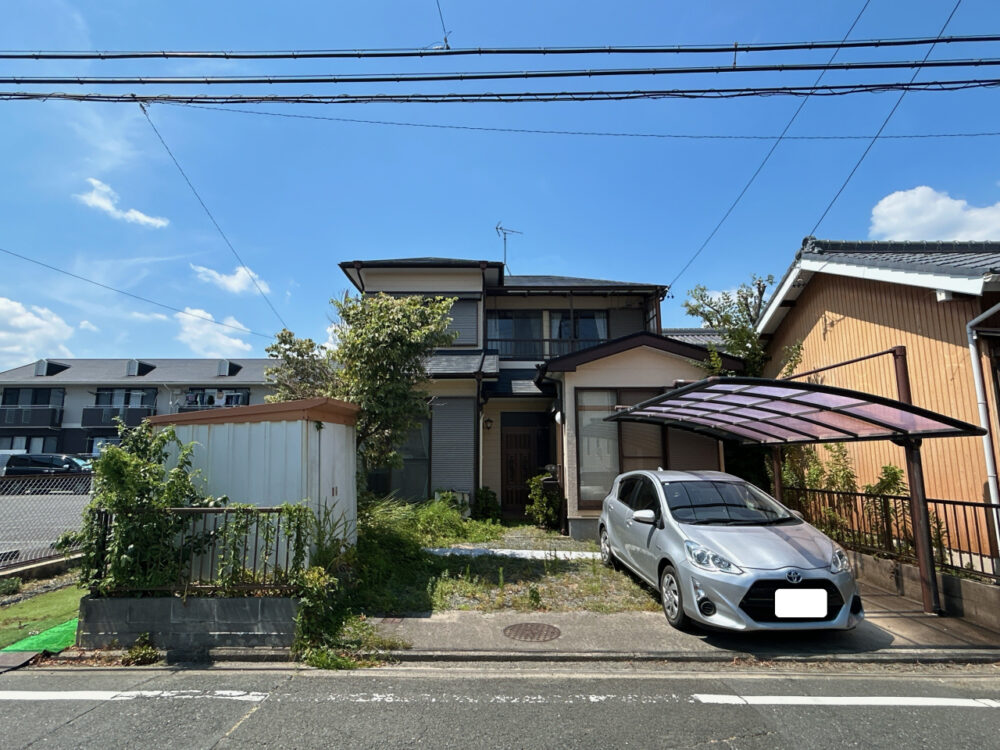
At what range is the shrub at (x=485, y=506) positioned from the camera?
10.8m

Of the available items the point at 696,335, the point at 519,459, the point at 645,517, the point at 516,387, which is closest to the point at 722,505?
the point at 645,517

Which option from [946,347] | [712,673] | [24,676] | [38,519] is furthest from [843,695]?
[38,519]

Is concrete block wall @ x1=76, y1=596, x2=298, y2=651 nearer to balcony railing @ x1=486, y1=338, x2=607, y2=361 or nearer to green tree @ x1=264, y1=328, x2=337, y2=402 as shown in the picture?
green tree @ x1=264, y1=328, x2=337, y2=402

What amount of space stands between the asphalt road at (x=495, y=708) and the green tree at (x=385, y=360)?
3705 millimetres

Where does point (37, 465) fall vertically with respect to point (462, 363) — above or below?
below

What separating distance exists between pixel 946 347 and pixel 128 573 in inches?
370

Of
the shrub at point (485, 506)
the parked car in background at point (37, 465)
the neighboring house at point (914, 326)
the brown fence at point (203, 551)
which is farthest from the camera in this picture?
the parked car in background at point (37, 465)

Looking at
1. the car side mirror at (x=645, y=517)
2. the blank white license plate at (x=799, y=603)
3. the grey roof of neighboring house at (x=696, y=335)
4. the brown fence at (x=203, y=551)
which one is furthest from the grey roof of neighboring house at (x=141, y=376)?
the blank white license plate at (x=799, y=603)

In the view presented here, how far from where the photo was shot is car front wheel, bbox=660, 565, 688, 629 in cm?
466

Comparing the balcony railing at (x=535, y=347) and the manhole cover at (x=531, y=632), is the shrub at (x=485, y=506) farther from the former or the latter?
the manhole cover at (x=531, y=632)

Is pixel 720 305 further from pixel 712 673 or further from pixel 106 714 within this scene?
pixel 106 714

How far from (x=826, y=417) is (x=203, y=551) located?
6.79 meters

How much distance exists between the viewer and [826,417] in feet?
18.7

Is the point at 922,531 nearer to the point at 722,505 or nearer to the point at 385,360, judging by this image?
the point at 722,505
